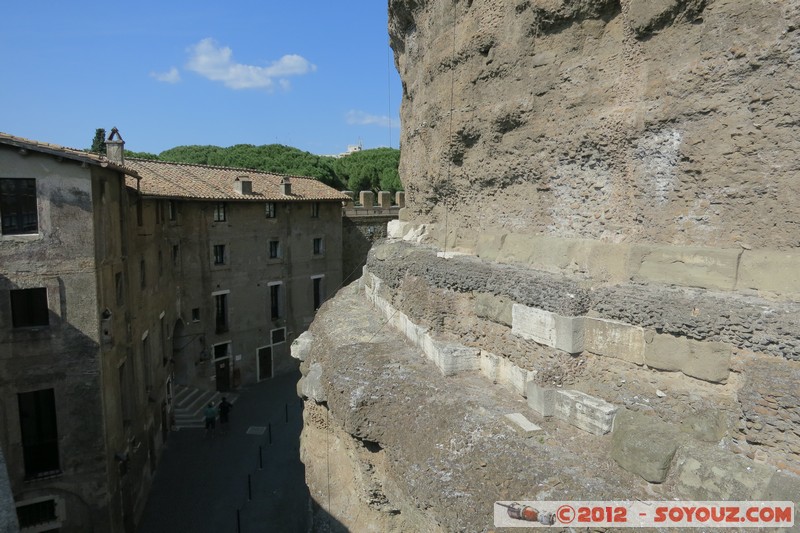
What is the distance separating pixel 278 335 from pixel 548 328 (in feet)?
53.6

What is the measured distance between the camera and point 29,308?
952 centimetres

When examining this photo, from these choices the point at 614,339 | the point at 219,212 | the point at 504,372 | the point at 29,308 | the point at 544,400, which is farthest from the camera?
the point at 219,212

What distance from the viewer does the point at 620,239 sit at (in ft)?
18.4

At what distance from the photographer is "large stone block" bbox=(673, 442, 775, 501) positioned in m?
3.64

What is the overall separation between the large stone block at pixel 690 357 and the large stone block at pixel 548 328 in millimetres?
651

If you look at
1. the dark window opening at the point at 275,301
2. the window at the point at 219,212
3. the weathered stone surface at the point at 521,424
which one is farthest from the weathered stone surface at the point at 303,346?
the dark window opening at the point at 275,301

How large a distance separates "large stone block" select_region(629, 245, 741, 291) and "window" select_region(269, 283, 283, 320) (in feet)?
54.0

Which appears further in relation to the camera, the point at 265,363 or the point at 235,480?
the point at 265,363

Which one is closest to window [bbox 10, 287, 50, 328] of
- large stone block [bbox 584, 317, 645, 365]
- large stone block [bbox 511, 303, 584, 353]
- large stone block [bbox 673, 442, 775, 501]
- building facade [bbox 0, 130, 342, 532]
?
building facade [bbox 0, 130, 342, 532]

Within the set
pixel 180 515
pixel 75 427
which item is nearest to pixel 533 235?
pixel 75 427

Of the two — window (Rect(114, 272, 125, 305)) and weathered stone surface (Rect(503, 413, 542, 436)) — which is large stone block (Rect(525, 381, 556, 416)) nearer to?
weathered stone surface (Rect(503, 413, 542, 436))

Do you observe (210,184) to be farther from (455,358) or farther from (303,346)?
(455,358)

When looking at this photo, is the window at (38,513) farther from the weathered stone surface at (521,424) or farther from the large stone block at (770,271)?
the large stone block at (770,271)

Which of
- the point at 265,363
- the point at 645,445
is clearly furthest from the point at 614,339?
the point at 265,363
